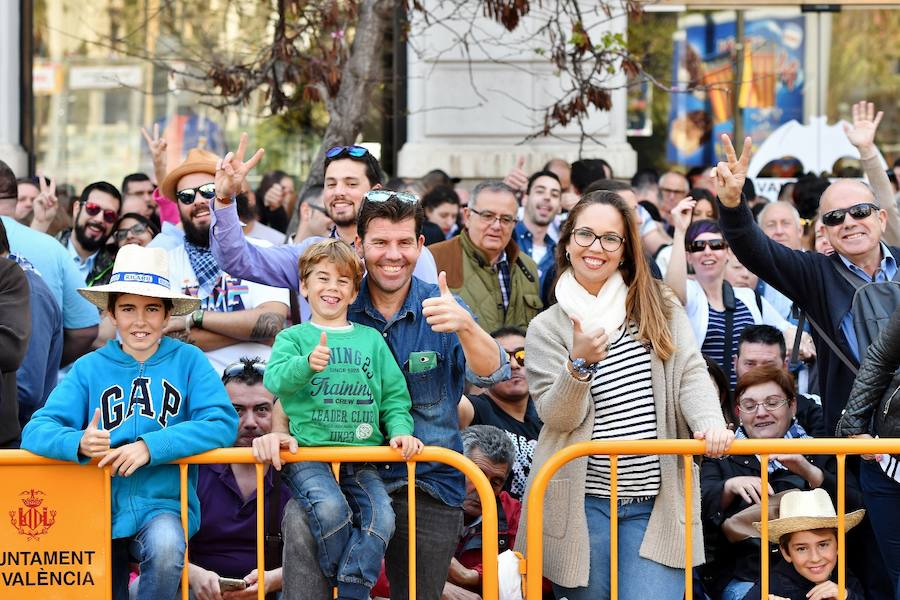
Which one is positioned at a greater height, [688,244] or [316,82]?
[316,82]

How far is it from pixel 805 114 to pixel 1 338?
9.78 metres

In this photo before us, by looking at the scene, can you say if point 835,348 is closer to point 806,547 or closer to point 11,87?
point 806,547

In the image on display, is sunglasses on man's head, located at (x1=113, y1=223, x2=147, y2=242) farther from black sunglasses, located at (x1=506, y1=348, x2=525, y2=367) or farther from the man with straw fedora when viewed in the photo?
the man with straw fedora

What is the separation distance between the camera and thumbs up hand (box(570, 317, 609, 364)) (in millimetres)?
4672

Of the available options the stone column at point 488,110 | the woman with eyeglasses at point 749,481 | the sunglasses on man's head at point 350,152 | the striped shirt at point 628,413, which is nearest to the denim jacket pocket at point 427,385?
the striped shirt at point 628,413

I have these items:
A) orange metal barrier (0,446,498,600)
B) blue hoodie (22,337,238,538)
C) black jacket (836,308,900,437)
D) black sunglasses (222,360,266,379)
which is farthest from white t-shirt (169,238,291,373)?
black jacket (836,308,900,437)

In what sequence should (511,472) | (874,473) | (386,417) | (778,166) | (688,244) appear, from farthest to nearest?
1. (778,166)
2. (688,244)
3. (511,472)
4. (874,473)
5. (386,417)

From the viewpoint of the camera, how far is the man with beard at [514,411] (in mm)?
6457

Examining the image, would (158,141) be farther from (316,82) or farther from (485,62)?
(485,62)

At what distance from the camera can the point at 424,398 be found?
16.2ft

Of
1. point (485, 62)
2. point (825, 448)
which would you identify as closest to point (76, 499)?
point (825, 448)

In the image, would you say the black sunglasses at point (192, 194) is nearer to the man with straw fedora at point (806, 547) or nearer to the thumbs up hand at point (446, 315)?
the thumbs up hand at point (446, 315)

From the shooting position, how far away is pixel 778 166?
1298 centimetres

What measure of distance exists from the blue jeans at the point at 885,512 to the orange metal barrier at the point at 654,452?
412 millimetres
